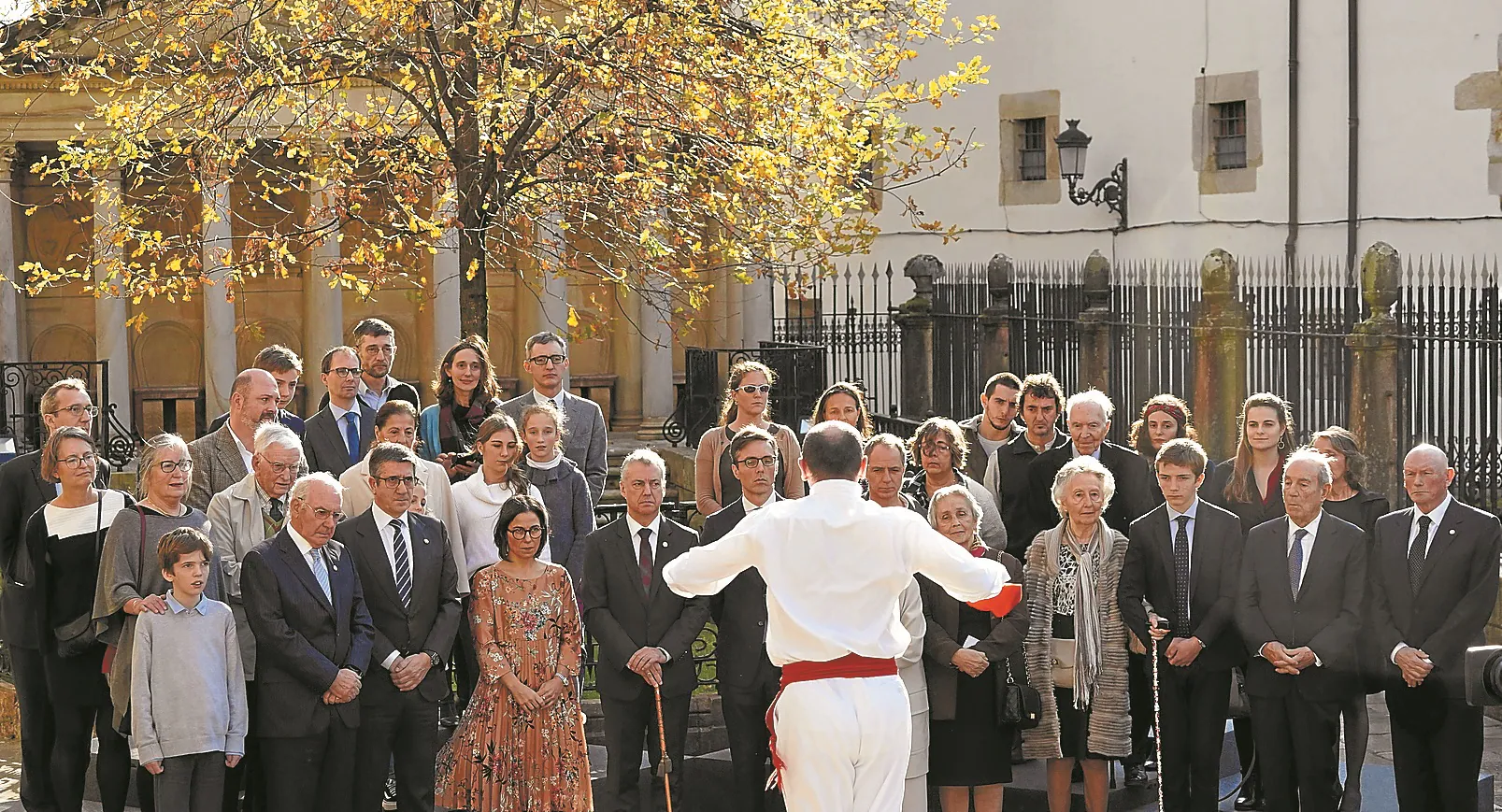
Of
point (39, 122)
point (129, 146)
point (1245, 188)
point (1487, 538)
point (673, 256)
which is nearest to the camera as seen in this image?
point (1487, 538)

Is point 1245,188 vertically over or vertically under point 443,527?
over

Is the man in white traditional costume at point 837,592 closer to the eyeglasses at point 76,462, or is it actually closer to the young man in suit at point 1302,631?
the young man in suit at point 1302,631

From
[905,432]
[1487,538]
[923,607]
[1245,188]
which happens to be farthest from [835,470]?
[1245,188]

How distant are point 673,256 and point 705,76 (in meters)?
1.61

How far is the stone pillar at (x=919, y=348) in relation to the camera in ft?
64.5

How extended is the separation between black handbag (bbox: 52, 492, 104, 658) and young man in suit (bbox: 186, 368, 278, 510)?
0.60m

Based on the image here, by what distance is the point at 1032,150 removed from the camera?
26.0 meters

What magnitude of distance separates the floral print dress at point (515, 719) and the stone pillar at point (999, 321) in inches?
399

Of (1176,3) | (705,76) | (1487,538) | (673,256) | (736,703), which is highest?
(1176,3)

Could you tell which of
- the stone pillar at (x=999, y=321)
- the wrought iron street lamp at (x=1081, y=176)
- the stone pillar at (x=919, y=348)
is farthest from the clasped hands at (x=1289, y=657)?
the wrought iron street lamp at (x=1081, y=176)

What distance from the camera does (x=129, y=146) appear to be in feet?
42.0

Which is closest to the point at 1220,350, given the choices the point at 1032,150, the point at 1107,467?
the point at 1107,467

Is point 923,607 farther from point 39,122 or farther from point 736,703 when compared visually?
point 39,122

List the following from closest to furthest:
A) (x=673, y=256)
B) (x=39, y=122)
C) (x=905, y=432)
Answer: (x=673, y=256) → (x=905, y=432) → (x=39, y=122)
